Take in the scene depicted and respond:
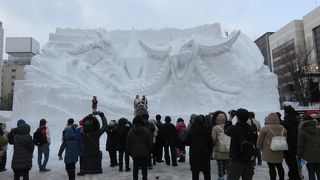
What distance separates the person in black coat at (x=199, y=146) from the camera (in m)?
5.60

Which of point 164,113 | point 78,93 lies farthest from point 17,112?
point 164,113

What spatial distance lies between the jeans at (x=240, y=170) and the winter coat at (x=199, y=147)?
0.60 m

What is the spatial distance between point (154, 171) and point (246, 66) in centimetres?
1144

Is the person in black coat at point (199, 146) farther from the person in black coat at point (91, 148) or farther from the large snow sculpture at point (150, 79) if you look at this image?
the large snow sculpture at point (150, 79)

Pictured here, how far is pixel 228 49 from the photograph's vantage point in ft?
59.7

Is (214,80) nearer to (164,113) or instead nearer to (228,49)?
(228,49)

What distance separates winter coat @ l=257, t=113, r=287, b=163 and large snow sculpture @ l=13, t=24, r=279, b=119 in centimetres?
1043

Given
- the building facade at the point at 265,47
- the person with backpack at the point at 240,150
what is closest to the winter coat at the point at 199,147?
the person with backpack at the point at 240,150

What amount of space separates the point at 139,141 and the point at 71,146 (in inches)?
51.0

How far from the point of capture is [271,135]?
588cm

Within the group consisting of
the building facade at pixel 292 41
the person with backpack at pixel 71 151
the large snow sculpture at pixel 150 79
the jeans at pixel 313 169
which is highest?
the building facade at pixel 292 41

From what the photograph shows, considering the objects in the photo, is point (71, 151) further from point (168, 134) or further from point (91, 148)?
point (168, 134)

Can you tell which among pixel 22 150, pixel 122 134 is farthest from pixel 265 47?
pixel 22 150

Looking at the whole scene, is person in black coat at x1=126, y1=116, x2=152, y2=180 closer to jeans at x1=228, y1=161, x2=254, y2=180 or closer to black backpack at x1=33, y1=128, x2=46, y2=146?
jeans at x1=228, y1=161, x2=254, y2=180
